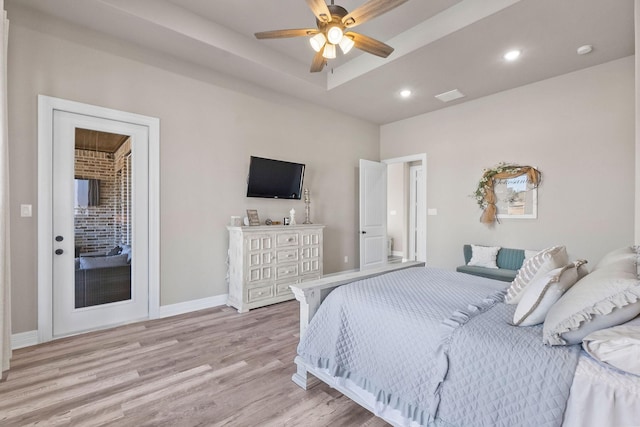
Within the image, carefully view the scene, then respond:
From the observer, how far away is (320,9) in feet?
7.04

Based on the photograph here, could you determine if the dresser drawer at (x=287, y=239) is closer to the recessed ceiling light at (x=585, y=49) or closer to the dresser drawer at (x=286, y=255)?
the dresser drawer at (x=286, y=255)

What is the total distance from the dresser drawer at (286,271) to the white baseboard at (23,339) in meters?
2.37

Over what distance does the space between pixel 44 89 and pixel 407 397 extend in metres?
3.81

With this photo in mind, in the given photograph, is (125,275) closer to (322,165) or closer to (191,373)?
A: (191,373)

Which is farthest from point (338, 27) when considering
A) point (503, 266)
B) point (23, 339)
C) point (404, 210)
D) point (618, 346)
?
point (404, 210)

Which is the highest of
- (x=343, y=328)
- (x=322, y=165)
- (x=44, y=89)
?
(x=44, y=89)

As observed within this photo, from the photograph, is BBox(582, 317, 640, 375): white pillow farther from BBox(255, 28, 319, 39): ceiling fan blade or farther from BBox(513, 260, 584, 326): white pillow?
BBox(255, 28, 319, 39): ceiling fan blade

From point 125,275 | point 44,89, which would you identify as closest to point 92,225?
point 125,275

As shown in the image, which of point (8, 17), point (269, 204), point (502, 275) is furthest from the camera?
point (269, 204)

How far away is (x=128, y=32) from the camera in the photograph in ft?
9.73

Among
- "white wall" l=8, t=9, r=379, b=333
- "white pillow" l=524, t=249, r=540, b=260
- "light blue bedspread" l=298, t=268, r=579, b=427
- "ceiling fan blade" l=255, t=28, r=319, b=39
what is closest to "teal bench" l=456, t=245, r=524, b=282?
"white pillow" l=524, t=249, r=540, b=260

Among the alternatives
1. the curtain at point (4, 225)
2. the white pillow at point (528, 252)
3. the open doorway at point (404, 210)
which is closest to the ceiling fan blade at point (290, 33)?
the curtain at point (4, 225)

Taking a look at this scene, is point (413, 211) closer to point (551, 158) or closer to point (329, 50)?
point (551, 158)

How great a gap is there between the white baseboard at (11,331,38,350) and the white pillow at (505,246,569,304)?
3851 millimetres
